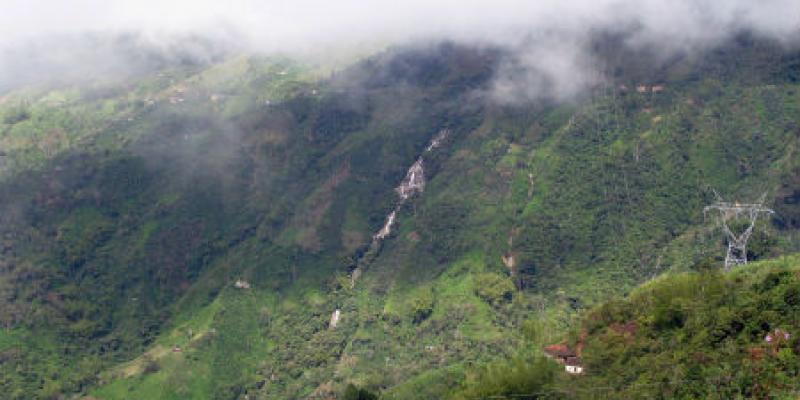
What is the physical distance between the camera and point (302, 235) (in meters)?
188

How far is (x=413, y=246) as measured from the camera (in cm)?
17638

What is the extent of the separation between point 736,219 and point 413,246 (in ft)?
201

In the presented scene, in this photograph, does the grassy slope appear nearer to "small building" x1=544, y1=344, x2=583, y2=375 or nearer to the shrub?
"small building" x1=544, y1=344, x2=583, y2=375

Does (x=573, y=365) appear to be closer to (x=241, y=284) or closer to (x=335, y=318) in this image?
(x=335, y=318)

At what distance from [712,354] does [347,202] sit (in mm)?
117983

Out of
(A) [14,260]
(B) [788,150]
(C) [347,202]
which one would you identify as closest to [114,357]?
(A) [14,260]

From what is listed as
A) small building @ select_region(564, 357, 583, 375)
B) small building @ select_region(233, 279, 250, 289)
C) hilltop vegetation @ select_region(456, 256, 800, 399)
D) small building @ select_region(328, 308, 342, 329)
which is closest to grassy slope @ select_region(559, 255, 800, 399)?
hilltop vegetation @ select_region(456, 256, 800, 399)

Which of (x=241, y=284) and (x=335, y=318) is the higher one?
(x=241, y=284)

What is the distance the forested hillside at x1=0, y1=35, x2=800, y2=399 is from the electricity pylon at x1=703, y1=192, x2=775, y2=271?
11.5 feet

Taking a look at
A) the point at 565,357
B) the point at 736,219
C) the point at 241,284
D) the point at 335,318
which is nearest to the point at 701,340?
the point at 565,357

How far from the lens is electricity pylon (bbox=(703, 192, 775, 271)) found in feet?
379

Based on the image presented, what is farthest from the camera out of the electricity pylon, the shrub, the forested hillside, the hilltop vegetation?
the shrub

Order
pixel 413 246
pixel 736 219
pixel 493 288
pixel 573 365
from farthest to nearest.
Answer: pixel 413 246
pixel 493 288
pixel 736 219
pixel 573 365

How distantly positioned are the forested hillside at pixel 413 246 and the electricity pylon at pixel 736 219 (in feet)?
11.5
